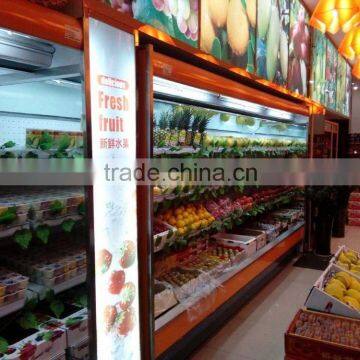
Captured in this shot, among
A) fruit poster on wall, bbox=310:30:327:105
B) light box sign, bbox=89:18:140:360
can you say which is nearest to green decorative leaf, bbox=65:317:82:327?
light box sign, bbox=89:18:140:360

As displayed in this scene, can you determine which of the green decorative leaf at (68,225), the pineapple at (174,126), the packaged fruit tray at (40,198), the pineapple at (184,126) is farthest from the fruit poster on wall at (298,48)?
the green decorative leaf at (68,225)

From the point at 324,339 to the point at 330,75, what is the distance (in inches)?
237

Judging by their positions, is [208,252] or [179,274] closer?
[179,274]

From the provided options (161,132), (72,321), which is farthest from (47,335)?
(161,132)

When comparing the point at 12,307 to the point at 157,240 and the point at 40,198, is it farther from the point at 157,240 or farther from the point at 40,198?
the point at 157,240

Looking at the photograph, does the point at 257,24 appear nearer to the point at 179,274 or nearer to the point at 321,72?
the point at 179,274

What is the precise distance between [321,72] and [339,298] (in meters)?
4.84

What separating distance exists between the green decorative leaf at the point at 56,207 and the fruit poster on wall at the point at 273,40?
8.61 feet

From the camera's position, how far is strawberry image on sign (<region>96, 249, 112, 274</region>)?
1930mm

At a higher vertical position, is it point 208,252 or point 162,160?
point 162,160

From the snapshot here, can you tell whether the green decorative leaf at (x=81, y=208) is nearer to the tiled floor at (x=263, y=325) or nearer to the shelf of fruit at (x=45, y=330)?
the shelf of fruit at (x=45, y=330)

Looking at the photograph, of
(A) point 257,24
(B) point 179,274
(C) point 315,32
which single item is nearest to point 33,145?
(B) point 179,274

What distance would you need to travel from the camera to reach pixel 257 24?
12.3 feet

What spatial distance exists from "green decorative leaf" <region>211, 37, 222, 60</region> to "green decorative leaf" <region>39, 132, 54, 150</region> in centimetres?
150
